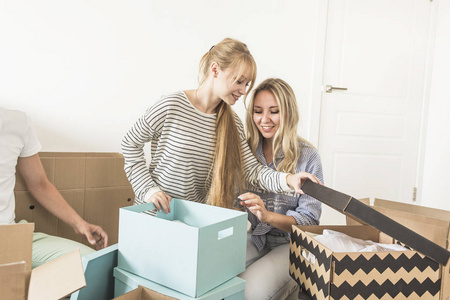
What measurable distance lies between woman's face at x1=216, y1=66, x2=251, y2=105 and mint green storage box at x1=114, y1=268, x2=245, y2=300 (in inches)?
→ 23.3

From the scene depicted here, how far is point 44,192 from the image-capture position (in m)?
1.31

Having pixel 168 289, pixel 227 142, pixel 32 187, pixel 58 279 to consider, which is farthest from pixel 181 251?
pixel 32 187

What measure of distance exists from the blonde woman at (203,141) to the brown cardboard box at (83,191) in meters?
0.35

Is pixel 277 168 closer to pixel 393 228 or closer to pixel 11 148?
pixel 393 228

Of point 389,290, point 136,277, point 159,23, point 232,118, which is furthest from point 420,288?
point 159,23

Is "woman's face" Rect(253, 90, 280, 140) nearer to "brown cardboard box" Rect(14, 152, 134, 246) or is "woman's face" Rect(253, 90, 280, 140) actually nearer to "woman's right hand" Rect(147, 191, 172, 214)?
"woman's right hand" Rect(147, 191, 172, 214)

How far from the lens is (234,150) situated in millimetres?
1240

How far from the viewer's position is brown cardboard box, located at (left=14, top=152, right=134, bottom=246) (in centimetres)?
137

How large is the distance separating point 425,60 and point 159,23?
1.89m

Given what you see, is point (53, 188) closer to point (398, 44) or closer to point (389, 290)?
point (389, 290)

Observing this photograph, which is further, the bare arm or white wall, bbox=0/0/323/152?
white wall, bbox=0/0/323/152

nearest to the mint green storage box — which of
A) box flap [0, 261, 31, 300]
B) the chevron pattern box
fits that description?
the chevron pattern box

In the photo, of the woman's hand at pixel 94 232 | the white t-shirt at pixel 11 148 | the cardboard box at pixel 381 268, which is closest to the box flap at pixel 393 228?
the cardboard box at pixel 381 268

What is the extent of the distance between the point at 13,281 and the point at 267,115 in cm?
98
